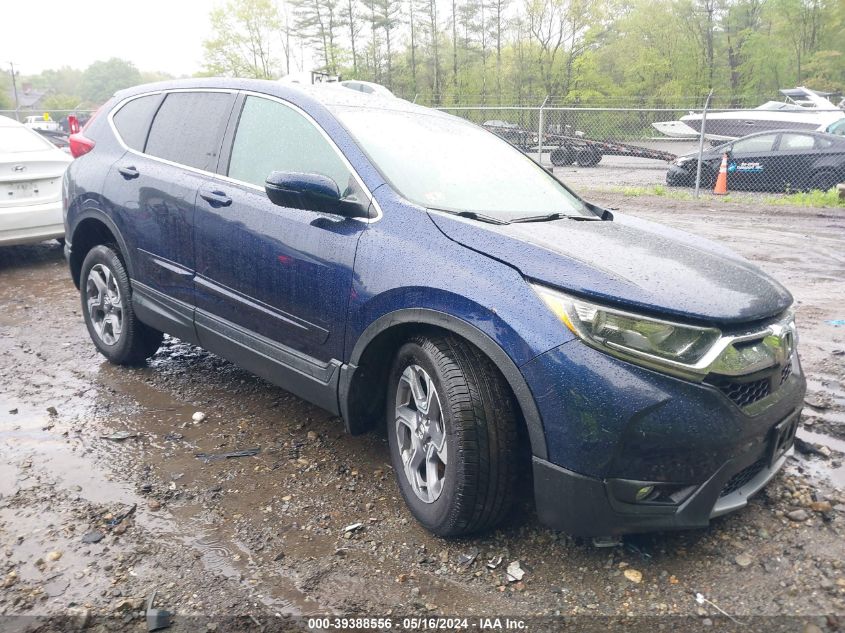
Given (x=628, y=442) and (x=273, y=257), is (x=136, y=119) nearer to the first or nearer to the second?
(x=273, y=257)

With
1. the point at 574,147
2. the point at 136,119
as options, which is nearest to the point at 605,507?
the point at 136,119

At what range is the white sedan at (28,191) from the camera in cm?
690

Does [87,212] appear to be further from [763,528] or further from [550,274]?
[763,528]

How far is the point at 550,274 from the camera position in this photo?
2.32 meters

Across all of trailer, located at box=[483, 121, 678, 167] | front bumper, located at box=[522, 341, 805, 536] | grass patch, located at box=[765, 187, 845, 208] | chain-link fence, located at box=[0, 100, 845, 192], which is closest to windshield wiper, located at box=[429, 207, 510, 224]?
front bumper, located at box=[522, 341, 805, 536]

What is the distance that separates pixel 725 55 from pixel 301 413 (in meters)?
51.5

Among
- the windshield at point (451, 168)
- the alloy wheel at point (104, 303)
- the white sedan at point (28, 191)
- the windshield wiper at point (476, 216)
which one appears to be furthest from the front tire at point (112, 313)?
Answer: the white sedan at point (28, 191)

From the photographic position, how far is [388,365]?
Answer: 292 centimetres

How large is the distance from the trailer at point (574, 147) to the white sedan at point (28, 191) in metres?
12.1

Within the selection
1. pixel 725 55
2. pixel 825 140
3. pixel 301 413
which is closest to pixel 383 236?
pixel 301 413

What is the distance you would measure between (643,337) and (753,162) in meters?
13.5

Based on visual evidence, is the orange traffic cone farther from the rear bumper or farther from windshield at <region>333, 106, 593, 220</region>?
the rear bumper

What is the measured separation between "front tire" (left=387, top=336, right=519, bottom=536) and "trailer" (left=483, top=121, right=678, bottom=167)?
15479 mm

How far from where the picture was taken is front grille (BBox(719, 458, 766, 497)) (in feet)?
7.84
